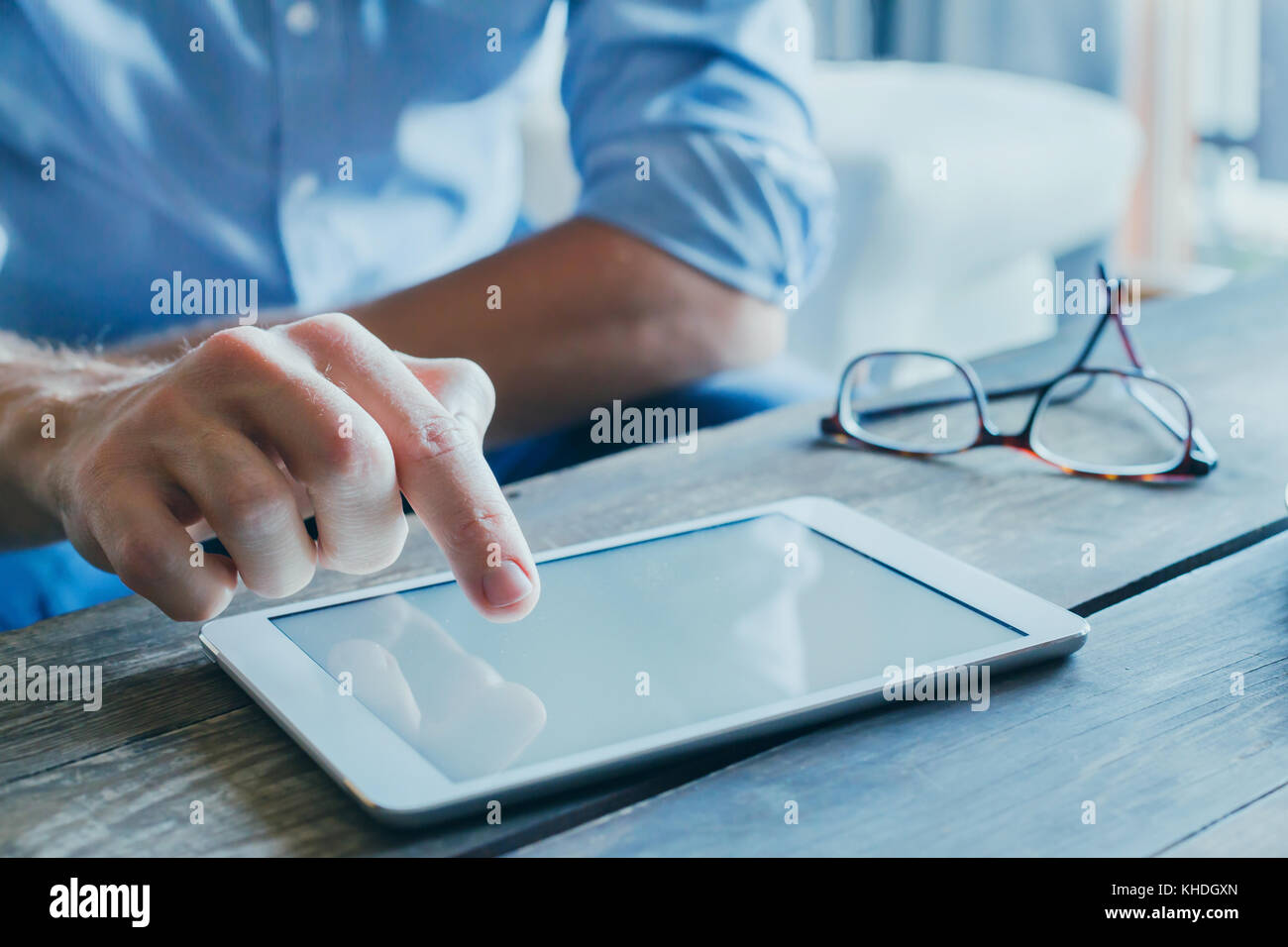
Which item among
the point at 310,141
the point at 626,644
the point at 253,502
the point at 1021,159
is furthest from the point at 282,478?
the point at 1021,159

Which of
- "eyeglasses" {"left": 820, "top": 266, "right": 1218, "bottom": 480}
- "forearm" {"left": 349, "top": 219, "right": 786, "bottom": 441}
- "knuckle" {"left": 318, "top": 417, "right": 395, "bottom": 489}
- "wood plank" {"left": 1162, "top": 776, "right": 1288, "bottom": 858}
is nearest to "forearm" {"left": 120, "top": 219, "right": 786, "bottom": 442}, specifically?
"forearm" {"left": 349, "top": 219, "right": 786, "bottom": 441}

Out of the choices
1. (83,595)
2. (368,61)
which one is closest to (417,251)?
(368,61)

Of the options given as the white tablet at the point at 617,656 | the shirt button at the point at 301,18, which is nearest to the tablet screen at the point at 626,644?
the white tablet at the point at 617,656

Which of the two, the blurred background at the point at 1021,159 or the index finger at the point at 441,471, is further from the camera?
the blurred background at the point at 1021,159

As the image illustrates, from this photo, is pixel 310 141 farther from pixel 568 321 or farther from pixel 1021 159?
pixel 1021 159

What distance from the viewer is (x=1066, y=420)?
2.01ft

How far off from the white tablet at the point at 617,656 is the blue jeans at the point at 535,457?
35 centimetres

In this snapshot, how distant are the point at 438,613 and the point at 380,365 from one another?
8 cm

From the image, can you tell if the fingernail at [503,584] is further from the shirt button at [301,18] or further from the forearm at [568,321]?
the shirt button at [301,18]

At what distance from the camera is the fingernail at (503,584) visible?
0.36 metres

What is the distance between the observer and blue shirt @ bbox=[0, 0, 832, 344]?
0.75 m
